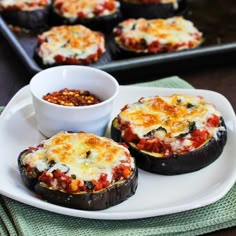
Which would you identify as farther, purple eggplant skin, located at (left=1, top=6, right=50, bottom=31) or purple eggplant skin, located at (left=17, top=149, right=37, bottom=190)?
purple eggplant skin, located at (left=1, top=6, right=50, bottom=31)

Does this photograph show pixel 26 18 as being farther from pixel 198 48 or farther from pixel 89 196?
pixel 89 196

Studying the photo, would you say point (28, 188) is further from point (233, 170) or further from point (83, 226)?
point (233, 170)

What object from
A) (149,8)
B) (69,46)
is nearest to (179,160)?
(69,46)

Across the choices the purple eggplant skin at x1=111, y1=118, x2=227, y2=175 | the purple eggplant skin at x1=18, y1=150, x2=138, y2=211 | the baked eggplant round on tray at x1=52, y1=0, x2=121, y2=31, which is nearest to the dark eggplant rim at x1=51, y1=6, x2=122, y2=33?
the baked eggplant round on tray at x1=52, y1=0, x2=121, y2=31

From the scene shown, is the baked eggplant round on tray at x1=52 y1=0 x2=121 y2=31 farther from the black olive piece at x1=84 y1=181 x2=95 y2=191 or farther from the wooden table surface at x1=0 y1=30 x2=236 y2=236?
the black olive piece at x1=84 y1=181 x2=95 y2=191

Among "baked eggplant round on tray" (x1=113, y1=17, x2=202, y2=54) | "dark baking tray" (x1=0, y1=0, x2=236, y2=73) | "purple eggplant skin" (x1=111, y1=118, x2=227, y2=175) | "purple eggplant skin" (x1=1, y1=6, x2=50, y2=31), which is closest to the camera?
"purple eggplant skin" (x1=111, y1=118, x2=227, y2=175)
